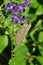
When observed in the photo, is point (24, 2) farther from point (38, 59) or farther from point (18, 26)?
point (38, 59)

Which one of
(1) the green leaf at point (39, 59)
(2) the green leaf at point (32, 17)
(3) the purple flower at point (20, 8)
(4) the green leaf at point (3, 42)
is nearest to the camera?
(2) the green leaf at point (32, 17)

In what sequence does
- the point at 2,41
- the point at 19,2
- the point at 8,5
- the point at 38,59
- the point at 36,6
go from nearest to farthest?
the point at 36,6, the point at 38,59, the point at 2,41, the point at 19,2, the point at 8,5

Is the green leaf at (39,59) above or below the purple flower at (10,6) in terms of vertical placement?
below

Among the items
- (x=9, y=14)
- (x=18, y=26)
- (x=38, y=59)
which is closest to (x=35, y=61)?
(x=38, y=59)

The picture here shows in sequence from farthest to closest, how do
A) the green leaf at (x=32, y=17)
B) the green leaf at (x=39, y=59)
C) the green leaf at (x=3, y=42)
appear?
the green leaf at (x=3, y=42) < the green leaf at (x=39, y=59) < the green leaf at (x=32, y=17)

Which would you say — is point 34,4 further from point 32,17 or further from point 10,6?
point 10,6

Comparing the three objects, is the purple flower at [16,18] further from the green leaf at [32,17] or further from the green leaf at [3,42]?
the green leaf at [32,17]

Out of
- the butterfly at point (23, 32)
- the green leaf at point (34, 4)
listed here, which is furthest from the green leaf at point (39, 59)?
the green leaf at point (34, 4)

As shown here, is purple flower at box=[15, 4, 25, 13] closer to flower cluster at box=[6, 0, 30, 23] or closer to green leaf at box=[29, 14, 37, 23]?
flower cluster at box=[6, 0, 30, 23]

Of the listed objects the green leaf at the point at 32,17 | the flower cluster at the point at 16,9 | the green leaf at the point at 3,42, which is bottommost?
the green leaf at the point at 3,42

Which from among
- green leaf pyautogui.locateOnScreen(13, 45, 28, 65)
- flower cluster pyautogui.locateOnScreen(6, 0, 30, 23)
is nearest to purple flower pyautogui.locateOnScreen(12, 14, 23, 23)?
flower cluster pyautogui.locateOnScreen(6, 0, 30, 23)

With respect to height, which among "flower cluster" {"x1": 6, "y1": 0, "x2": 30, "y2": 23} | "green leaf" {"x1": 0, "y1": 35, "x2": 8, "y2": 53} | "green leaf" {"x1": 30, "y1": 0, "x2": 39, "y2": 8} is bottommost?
"green leaf" {"x1": 0, "y1": 35, "x2": 8, "y2": 53}
